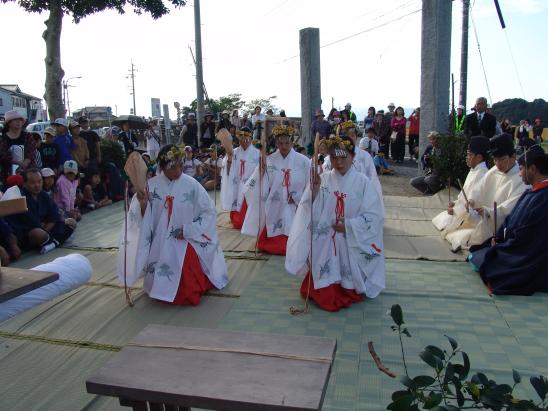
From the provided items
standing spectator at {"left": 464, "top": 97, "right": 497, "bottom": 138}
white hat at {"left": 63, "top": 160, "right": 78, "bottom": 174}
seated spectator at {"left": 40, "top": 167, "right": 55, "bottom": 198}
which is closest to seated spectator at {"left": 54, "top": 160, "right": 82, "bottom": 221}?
white hat at {"left": 63, "top": 160, "right": 78, "bottom": 174}

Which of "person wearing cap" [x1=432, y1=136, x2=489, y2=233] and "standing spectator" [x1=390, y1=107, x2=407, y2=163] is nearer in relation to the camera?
"person wearing cap" [x1=432, y1=136, x2=489, y2=233]

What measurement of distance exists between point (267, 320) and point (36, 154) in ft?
17.6

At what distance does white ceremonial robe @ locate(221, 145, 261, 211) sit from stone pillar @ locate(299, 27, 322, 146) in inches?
190

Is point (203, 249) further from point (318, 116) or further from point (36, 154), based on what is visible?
point (318, 116)

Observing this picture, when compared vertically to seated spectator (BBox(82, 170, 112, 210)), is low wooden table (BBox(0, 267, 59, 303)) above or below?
above

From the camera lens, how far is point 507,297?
4.66 m

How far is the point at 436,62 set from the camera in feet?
33.7

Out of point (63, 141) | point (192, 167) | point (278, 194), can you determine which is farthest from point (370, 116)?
point (278, 194)

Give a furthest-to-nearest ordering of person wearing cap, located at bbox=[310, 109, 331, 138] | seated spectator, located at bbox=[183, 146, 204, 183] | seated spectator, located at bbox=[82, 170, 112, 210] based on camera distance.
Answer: person wearing cap, located at bbox=[310, 109, 331, 138] → seated spectator, located at bbox=[183, 146, 204, 183] → seated spectator, located at bbox=[82, 170, 112, 210]

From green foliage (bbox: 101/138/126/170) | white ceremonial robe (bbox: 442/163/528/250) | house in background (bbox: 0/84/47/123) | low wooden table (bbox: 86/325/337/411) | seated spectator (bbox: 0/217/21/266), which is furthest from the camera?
house in background (bbox: 0/84/47/123)

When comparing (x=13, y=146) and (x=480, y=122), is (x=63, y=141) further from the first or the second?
(x=480, y=122)

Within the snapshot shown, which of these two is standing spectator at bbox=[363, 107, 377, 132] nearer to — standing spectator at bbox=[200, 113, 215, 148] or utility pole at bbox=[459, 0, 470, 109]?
utility pole at bbox=[459, 0, 470, 109]

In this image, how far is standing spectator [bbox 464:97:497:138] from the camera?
9.79 m

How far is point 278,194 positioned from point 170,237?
1996 mm
